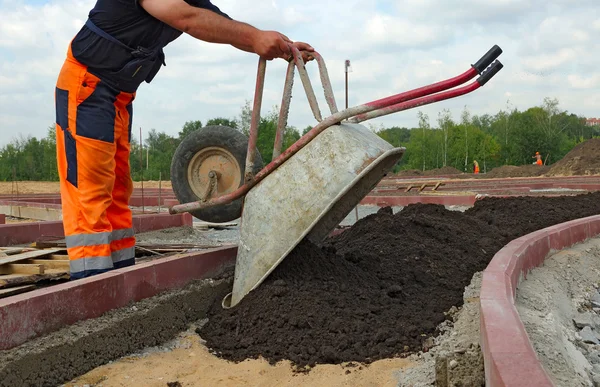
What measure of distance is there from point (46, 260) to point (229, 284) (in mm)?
1311

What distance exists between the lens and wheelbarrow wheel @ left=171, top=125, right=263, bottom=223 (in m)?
4.78

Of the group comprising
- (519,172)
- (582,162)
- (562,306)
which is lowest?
(562,306)

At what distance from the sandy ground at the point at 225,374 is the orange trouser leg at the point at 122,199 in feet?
4.22

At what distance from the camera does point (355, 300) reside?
3596 mm

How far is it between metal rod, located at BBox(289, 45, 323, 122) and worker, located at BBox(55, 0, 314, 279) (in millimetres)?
63

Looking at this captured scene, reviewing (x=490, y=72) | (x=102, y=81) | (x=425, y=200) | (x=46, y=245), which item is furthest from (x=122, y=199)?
(x=425, y=200)

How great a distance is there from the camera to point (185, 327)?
3627 millimetres

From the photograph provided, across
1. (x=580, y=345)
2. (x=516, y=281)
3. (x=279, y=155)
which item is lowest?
(x=580, y=345)

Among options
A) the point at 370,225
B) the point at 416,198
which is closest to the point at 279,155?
the point at 370,225

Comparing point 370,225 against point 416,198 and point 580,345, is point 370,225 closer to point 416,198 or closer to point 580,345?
point 580,345

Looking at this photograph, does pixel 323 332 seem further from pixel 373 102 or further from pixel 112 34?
pixel 112 34

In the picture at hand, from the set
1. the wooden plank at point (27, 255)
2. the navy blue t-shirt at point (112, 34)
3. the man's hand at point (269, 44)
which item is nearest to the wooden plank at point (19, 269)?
the wooden plank at point (27, 255)

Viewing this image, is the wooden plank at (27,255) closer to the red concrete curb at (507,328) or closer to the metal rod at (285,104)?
the metal rod at (285,104)

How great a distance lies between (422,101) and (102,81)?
2023 millimetres
